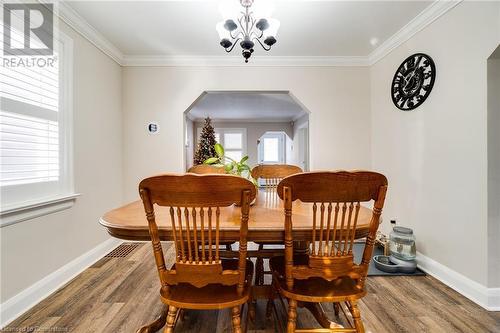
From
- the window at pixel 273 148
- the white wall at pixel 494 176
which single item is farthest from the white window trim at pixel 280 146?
the white wall at pixel 494 176

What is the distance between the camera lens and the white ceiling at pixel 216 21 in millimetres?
2223

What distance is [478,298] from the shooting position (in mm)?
1838

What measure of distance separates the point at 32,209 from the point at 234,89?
2477mm

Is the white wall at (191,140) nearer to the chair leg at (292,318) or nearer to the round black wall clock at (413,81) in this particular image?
the round black wall clock at (413,81)

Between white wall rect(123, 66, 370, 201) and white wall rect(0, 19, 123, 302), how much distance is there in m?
0.19

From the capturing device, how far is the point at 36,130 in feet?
6.54

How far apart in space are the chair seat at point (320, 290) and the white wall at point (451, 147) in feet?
4.58

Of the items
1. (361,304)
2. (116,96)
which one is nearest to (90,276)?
(116,96)

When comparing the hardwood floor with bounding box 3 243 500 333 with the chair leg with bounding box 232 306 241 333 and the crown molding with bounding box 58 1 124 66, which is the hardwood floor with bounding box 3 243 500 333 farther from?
the crown molding with bounding box 58 1 124 66

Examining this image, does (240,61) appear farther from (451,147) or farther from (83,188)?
(451,147)

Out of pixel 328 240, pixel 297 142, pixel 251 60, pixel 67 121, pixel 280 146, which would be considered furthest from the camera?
pixel 280 146

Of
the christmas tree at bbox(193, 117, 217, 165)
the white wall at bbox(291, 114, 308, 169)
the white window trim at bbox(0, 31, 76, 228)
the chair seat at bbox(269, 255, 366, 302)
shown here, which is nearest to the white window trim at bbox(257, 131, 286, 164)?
the white wall at bbox(291, 114, 308, 169)

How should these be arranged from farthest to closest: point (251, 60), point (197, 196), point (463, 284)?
point (251, 60) → point (463, 284) → point (197, 196)

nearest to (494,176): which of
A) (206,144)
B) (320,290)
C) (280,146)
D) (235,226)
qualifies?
(320,290)
